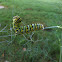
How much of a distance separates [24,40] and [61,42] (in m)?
0.73

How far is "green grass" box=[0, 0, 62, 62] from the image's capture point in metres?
1.30

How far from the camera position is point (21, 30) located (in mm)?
1347

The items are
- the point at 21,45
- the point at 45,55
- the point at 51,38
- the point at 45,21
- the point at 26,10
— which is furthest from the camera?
the point at 26,10

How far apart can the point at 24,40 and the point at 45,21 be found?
1.01m

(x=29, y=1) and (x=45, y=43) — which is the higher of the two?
(x=29, y=1)

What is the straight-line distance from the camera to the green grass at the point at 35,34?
1299mm

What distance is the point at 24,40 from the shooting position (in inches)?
61.6

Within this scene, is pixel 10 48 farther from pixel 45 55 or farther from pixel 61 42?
pixel 61 42

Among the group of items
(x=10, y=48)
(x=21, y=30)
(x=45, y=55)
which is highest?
(x=21, y=30)

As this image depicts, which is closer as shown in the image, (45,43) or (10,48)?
(10,48)

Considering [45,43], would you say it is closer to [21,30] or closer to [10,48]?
→ [21,30]

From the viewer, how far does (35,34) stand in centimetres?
171

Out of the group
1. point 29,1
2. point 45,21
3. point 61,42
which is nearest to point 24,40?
point 61,42

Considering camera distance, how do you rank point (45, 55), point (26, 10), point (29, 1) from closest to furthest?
point (45, 55) → point (26, 10) → point (29, 1)
